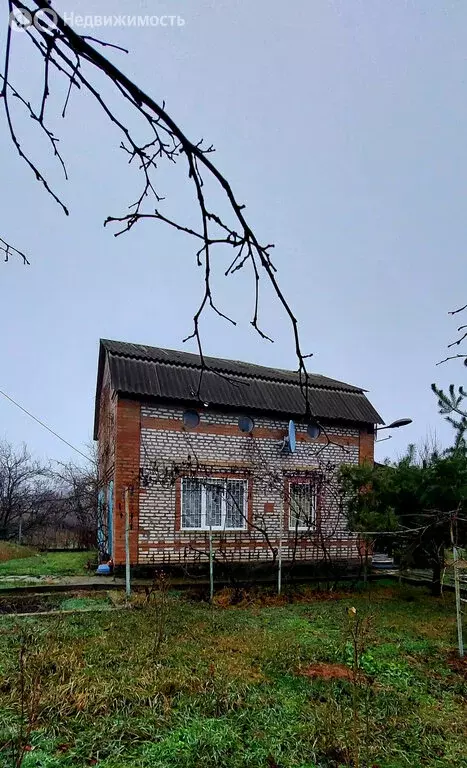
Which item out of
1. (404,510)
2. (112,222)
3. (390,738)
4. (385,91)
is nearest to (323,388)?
(404,510)

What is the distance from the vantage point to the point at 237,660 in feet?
17.2

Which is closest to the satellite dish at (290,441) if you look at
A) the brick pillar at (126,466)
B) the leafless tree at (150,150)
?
the brick pillar at (126,466)

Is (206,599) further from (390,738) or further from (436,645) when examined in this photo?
(390,738)

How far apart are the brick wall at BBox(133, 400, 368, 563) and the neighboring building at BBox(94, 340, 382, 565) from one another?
2 centimetres

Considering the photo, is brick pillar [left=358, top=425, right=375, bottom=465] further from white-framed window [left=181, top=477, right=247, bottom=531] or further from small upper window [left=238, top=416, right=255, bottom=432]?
white-framed window [left=181, top=477, right=247, bottom=531]

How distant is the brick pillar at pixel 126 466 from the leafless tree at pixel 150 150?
9.51 meters

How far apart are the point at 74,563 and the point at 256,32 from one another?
13682 millimetres

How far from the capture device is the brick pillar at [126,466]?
10680mm

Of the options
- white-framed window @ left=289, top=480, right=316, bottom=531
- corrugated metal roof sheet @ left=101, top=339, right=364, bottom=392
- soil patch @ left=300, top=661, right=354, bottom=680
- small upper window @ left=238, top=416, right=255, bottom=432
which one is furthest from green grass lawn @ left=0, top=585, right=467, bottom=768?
corrugated metal roof sheet @ left=101, top=339, right=364, bottom=392

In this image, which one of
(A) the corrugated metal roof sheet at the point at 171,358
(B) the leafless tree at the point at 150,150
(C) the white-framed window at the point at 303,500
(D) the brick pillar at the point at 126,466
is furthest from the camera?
(C) the white-framed window at the point at 303,500

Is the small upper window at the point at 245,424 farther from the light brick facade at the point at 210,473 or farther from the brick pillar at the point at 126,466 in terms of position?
the brick pillar at the point at 126,466

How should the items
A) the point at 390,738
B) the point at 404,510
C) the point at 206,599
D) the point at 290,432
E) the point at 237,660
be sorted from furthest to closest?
the point at 290,432, the point at 404,510, the point at 206,599, the point at 237,660, the point at 390,738

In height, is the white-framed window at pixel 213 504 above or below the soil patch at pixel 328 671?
above

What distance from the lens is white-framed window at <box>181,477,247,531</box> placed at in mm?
11484
